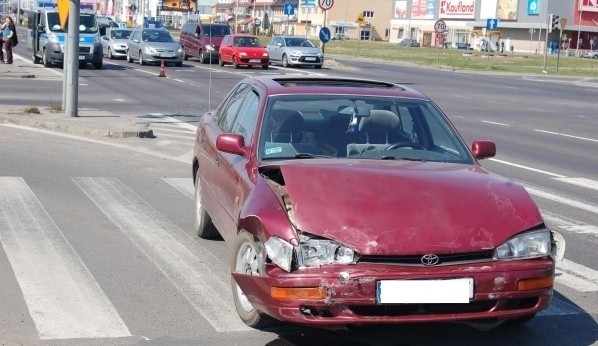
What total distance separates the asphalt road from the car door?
0.50 meters

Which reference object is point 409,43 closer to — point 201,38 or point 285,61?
point 285,61

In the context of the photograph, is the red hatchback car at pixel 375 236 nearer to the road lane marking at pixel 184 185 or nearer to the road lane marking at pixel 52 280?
the road lane marking at pixel 52 280

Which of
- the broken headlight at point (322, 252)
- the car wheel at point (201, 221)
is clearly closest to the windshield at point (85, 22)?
the car wheel at point (201, 221)

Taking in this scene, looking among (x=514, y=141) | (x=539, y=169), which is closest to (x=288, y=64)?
(x=514, y=141)

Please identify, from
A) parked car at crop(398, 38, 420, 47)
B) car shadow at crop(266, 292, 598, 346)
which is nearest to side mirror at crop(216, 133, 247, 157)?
car shadow at crop(266, 292, 598, 346)

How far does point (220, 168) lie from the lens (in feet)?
24.8

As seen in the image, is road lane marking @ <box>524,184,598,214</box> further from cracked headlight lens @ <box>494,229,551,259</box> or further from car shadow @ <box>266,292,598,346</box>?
cracked headlight lens @ <box>494,229,551,259</box>

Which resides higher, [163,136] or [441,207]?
[441,207]

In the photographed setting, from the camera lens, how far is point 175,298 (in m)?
6.93

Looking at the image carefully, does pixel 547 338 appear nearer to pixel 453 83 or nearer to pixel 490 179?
pixel 490 179

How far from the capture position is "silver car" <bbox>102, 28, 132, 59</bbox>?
4887 cm

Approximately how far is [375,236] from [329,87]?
2231 mm

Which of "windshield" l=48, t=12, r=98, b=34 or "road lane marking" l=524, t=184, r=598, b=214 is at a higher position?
"windshield" l=48, t=12, r=98, b=34

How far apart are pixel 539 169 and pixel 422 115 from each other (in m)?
7.85
